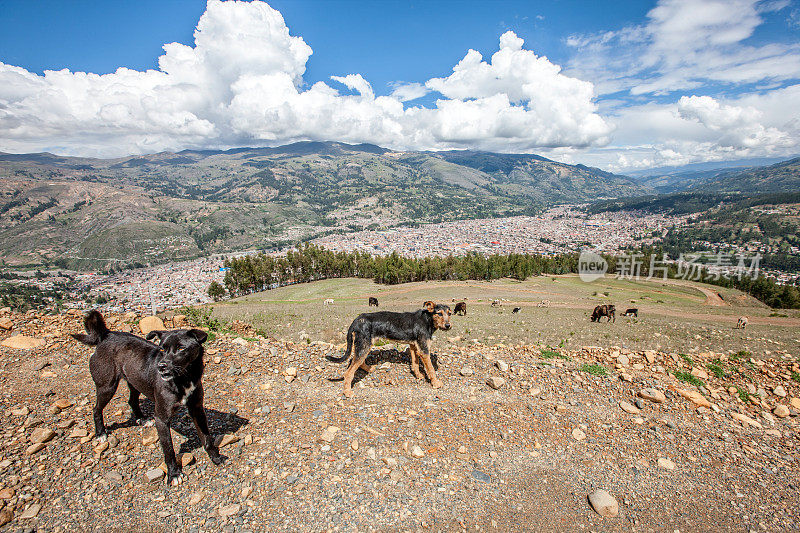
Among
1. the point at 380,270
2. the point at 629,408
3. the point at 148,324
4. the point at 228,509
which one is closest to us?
the point at 228,509

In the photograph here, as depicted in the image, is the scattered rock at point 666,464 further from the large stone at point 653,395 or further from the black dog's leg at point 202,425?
the black dog's leg at point 202,425

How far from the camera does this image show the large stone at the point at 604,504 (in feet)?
16.3

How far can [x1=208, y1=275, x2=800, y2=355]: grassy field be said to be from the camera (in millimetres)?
15562

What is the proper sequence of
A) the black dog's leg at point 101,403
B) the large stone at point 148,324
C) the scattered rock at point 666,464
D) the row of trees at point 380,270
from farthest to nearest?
1. the row of trees at point 380,270
2. the large stone at point 148,324
3. the scattered rock at point 666,464
4. the black dog's leg at point 101,403

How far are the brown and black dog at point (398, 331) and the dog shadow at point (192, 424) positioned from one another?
96.4 inches

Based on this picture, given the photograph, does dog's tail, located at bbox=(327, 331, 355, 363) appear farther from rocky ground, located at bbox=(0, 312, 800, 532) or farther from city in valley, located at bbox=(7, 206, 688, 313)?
city in valley, located at bbox=(7, 206, 688, 313)

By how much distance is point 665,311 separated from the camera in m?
31.6

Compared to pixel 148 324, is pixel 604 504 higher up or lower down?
lower down

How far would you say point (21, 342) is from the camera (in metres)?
8.22

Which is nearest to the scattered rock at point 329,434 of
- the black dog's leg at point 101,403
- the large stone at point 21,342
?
the black dog's leg at point 101,403

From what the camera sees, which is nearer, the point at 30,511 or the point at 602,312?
the point at 30,511

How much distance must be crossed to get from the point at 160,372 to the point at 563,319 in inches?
1013

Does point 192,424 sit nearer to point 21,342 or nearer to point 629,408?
point 21,342

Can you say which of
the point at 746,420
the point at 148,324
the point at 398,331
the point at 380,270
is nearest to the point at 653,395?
the point at 746,420
